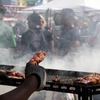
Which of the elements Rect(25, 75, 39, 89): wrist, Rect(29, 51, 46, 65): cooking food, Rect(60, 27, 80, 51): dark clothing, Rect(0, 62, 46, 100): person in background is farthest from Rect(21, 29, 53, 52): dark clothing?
Rect(25, 75, 39, 89): wrist

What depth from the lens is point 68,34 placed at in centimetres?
481

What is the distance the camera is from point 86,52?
4828 mm

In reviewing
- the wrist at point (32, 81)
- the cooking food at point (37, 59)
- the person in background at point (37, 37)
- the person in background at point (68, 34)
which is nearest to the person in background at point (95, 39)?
the person in background at point (68, 34)

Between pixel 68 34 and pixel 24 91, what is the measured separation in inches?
150

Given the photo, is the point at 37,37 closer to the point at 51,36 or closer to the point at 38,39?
the point at 38,39

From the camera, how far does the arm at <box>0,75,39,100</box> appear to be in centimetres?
101

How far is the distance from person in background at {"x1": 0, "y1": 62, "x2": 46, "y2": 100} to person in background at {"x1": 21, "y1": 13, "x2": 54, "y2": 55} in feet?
11.9

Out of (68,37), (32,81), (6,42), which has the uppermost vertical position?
(32,81)

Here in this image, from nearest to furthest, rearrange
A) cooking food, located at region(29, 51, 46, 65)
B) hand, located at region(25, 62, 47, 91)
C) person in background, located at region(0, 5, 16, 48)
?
1. hand, located at region(25, 62, 47, 91)
2. cooking food, located at region(29, 51, 46, 65)
3. person in background, located at region(0, 5, 16, 48)

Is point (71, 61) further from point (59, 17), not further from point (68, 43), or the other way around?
point (59, 17)

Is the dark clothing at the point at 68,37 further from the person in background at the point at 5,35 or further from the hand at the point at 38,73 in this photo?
the hand at the point at 38,73

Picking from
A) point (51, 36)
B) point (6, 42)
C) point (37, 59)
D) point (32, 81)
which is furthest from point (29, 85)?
point (6, 42)

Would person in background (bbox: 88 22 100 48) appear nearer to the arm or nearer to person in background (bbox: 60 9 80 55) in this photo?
person in background (bbox: 60 9 80 55)

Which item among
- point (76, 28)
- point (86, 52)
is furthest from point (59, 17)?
point (86, 52)
